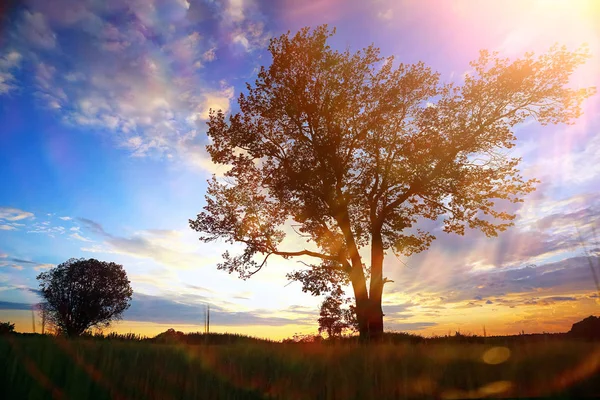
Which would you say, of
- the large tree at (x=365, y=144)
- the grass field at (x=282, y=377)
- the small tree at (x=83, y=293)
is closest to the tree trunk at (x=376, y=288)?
the large tree at (x=365, y=144)

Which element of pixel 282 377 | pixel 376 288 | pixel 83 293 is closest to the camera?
pixel 282 377

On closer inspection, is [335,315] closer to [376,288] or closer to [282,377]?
[376,288]

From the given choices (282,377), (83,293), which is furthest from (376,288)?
(83,293)

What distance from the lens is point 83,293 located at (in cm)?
4288

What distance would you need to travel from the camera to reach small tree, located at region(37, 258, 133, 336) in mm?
42594

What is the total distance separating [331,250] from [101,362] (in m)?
19.9

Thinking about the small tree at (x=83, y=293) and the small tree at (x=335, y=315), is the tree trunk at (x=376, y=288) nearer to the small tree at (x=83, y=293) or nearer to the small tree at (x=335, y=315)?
the small tree at (x=335, y=315)

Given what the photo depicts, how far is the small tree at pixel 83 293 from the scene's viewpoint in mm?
42594

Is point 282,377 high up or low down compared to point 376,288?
down

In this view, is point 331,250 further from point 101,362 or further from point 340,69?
point 101,362

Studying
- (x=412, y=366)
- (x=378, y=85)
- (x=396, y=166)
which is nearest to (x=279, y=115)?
(x=378, y=85)

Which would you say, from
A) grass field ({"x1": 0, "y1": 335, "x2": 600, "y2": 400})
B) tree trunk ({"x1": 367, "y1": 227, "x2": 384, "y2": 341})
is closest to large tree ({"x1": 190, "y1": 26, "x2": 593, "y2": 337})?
tree trunk ({"x1": 367, "y1": 227, "x2": 384, "y2": 341})

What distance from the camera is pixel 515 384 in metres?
3.44

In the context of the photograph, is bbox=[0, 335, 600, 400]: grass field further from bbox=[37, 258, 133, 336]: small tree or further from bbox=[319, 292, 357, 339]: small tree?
bbox=[37, 258, 133, 336]: small tree
